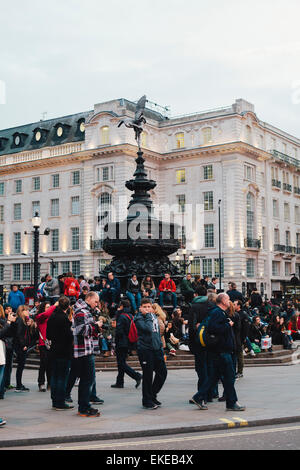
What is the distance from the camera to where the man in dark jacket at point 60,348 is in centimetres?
996

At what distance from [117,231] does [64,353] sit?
32.1ft

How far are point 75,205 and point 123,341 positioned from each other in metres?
46.1

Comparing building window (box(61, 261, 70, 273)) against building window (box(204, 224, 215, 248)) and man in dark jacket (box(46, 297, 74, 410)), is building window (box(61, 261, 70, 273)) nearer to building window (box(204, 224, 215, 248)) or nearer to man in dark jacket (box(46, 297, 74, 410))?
building window (box(204, 224, 215, 248))

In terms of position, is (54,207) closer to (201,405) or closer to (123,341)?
(123,341)

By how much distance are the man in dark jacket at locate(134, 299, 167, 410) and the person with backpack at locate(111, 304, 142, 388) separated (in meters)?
1.97

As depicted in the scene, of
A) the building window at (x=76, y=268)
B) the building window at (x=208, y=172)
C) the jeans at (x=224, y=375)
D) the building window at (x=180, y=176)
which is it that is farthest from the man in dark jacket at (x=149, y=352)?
the building window at (x=180, y=176)

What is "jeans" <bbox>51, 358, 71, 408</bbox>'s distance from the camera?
396 inches

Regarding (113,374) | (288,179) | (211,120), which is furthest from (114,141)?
(113,374)

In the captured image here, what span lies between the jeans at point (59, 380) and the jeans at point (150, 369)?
134 cm

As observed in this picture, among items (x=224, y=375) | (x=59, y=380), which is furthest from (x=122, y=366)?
(x=224, y=375)

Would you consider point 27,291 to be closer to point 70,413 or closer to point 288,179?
point 70,413

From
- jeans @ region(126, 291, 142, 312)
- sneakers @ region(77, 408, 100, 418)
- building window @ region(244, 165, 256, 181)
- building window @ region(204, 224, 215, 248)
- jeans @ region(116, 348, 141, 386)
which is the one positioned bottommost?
sneakers @ region(77, 408, 100, 418)

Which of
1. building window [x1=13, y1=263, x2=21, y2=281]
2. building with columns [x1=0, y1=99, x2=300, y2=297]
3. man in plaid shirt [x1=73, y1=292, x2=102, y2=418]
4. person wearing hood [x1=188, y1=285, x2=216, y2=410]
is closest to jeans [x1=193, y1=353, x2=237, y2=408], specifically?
person wearing hood [x1=188, y1=285, x2=216, y2=410]

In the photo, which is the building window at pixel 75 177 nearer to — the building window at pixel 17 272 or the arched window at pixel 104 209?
the arched window at pixel 104 209
